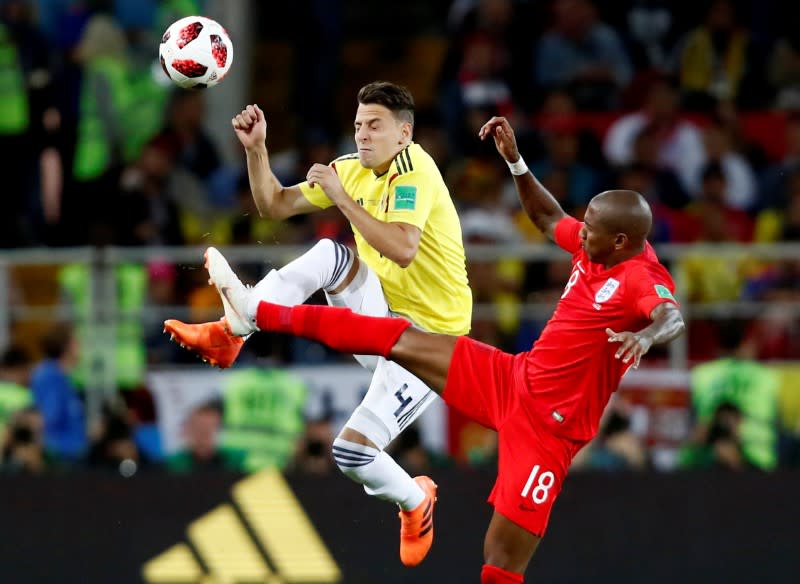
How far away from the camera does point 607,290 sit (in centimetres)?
857

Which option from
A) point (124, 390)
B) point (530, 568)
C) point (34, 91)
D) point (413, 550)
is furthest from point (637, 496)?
point (34, 91)

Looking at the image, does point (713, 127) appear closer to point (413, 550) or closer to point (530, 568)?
point (530, 568)

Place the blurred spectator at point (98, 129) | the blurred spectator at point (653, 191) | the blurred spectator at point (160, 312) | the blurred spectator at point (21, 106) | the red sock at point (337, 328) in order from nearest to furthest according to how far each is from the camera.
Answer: the red sock at point (337, 328) → the blurred spectator at point (160, 312) → the blurred spectator at point (98, 129) → the blurred spectator at point (653, 191) → the blurred spectator at point (21, 106)

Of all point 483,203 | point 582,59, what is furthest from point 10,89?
point 582,59

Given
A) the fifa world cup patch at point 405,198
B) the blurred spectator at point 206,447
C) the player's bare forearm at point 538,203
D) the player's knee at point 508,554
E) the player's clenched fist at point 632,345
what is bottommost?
the blurred spectator at point 206,447

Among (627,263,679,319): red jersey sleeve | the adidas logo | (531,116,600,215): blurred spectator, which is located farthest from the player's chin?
(531,116,600,215): blurred spectator

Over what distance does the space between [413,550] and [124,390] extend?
11.6 ft

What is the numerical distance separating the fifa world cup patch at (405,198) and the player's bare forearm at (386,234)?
115 mm

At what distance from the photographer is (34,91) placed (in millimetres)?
→ 13867

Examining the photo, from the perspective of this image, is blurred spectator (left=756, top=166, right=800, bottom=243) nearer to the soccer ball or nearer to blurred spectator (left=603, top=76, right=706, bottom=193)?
blurred spectator (left=603, top=76, right=706, bottom=193)

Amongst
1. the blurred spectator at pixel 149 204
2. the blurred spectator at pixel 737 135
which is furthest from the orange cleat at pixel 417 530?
the blurred spectator at pixel 737 135

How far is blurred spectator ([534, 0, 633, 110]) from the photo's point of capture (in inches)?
608

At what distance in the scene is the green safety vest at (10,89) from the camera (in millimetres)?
14023

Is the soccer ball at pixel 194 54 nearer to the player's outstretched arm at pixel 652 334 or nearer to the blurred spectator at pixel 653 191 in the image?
the player's outstretched arm at pixel 652 334
